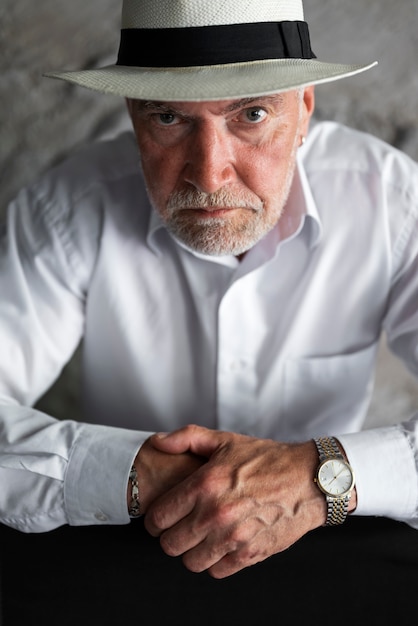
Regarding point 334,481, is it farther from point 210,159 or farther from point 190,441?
point 210,159

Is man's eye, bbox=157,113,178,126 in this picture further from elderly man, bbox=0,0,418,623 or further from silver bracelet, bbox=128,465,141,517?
silver bracelet, bbox=128,465,141,517

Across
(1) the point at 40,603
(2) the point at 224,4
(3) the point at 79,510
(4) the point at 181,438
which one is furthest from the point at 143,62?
(1) the point at 40,603

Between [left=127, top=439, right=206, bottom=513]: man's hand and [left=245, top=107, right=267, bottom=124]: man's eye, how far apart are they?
0.54 m

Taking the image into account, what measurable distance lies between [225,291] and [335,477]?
0.46 meters

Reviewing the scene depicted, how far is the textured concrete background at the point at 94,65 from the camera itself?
2.08 meters

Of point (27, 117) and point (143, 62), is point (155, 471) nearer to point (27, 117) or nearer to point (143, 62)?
point (143, 62)

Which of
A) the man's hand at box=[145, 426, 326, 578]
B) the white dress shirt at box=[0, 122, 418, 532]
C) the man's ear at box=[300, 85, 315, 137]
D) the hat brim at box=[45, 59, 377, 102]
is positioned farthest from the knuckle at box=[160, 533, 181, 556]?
the man's ear at box=[300, 85, 315, 137]

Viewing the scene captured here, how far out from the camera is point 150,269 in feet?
4.93

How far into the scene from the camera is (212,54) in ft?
3.56

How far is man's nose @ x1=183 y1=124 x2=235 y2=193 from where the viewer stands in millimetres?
1176

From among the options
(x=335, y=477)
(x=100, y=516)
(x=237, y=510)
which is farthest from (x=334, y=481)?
(x=100, y=516)

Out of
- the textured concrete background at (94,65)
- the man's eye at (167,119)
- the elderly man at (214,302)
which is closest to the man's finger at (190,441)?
the elderly man at (214,302)

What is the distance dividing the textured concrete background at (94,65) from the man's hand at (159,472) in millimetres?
1102

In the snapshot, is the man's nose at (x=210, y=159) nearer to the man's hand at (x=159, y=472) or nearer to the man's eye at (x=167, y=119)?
the man's eye at (x=167, y=119)
